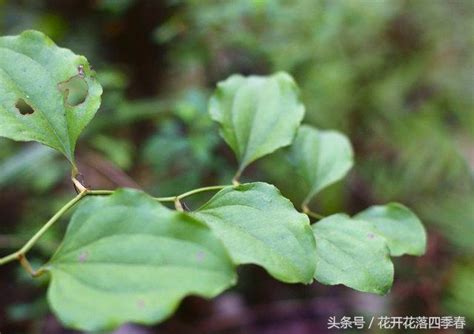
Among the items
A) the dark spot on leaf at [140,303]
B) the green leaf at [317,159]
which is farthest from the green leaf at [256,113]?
the dark spot on leaf at [140,303]

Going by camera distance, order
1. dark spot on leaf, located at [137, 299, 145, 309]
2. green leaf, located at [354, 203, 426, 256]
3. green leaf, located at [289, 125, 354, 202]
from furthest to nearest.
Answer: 1. green leaf, located at [289, 125, 354, 202]
2. green leaf, located at [354, 203, 426, 256]
3. dark spot on leaf, located at [137, 299, 145, 309]

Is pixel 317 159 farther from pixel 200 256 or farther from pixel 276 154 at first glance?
pixel 276 154

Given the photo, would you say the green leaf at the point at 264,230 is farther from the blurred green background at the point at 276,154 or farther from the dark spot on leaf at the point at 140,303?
the blurred green background at the point at 276,154

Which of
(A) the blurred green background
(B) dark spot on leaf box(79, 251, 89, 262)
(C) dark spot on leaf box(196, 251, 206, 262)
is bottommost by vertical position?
(A) the blurred green background

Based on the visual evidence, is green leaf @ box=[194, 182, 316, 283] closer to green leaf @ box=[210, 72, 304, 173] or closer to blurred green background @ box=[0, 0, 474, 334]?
green leaf @ box=[210, 72, 304, 173]

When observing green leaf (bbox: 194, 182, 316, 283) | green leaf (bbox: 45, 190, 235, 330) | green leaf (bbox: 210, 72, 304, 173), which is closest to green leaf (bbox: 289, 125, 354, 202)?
green leaf (bbox: 210, 72, 304, 173)

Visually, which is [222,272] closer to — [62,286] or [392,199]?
[62,286]
